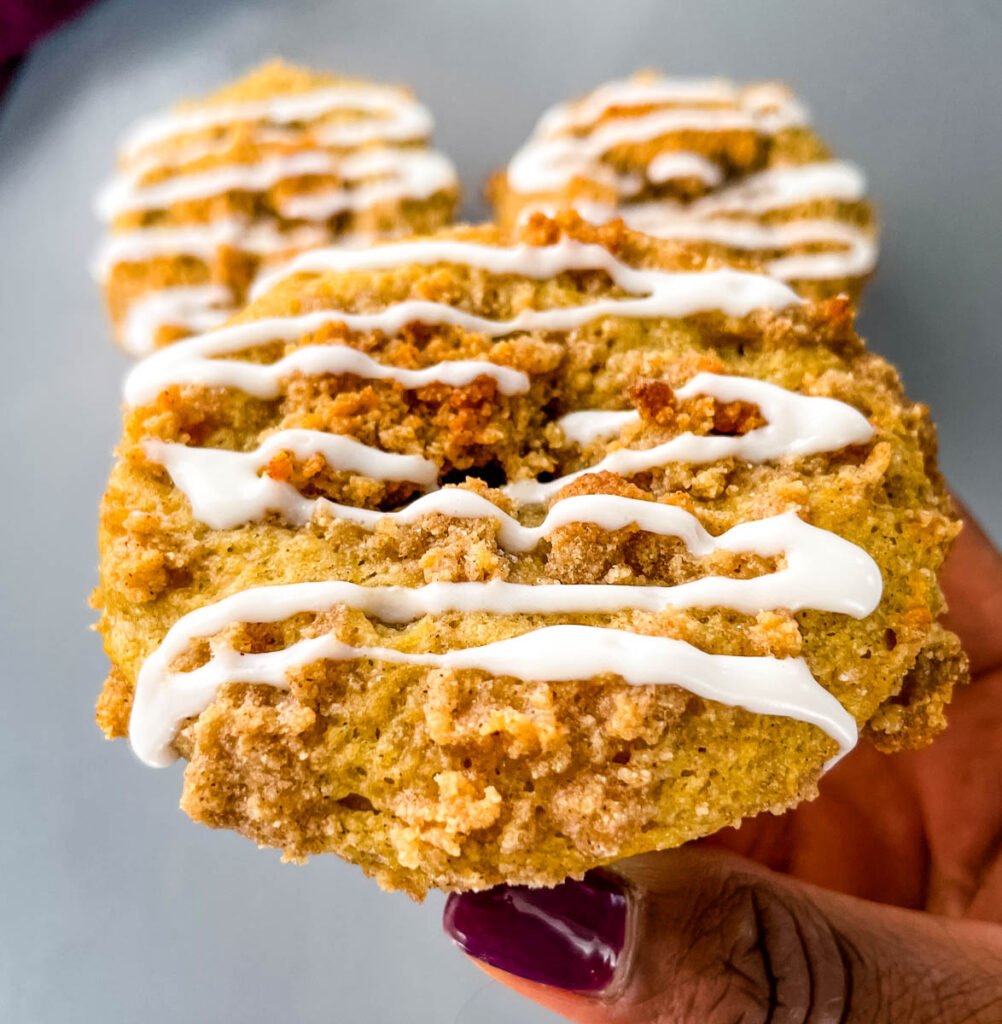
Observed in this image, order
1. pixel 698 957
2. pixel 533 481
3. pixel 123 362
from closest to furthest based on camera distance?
pixel 533 481, pixel 698 957, pixel 123 362

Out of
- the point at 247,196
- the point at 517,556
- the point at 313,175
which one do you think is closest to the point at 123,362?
the point at 247,196

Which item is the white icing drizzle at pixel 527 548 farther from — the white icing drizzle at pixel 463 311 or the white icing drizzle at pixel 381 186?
the white icing drizzle at pixel 381 186

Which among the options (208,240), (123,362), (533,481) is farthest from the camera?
(123,362)

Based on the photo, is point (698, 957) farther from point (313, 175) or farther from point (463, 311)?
point (313, 175)

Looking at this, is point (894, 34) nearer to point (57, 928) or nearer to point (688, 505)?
point (688, 505)

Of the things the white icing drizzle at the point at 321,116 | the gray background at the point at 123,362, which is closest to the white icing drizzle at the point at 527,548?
the gray background at the point at 123,362

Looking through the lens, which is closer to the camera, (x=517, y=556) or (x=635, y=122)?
(x=517, y=556)

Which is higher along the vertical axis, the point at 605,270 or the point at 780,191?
the point at 780,191

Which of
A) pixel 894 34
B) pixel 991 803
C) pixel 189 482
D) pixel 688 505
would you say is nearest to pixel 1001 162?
pixel 894 34
